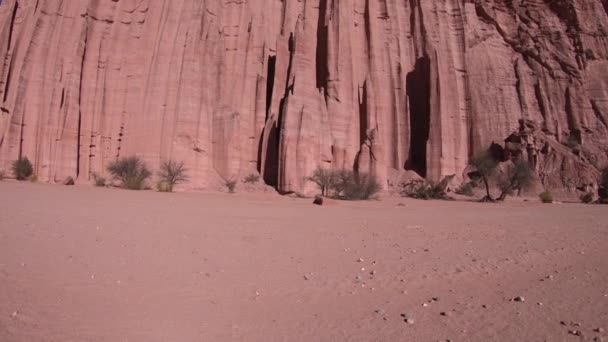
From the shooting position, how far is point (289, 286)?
3.80 m

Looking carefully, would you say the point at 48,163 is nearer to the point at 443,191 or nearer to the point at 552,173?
the point at 443,191

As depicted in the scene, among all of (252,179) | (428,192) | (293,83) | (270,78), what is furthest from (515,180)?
(270,78)

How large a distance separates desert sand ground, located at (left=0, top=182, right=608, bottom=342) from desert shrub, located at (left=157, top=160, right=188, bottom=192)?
653 inches

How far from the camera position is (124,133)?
1041 inches

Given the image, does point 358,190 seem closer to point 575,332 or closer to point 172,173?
point 172,173

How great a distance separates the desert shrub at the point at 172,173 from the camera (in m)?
22.9

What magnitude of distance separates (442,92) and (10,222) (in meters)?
29.1

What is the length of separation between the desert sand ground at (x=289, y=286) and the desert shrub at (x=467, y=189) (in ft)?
69.2

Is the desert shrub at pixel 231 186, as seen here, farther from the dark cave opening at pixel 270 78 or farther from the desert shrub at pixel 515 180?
the desert shrub at pixel 515 180

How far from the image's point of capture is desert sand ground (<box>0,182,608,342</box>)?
2711 millimetres

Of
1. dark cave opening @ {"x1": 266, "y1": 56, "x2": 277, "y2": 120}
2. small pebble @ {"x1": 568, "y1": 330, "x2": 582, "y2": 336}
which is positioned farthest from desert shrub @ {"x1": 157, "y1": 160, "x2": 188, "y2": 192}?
small pebble @ {"x1": 568, "y1": 330, "x2": 582, "y2": 336}

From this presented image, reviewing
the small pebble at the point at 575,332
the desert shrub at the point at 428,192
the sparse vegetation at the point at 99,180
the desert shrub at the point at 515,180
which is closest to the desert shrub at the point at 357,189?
the desert shrub at the point at 428,192

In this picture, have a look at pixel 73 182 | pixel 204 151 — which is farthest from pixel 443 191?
pixel 73 182

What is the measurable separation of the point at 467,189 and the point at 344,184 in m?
9.97
